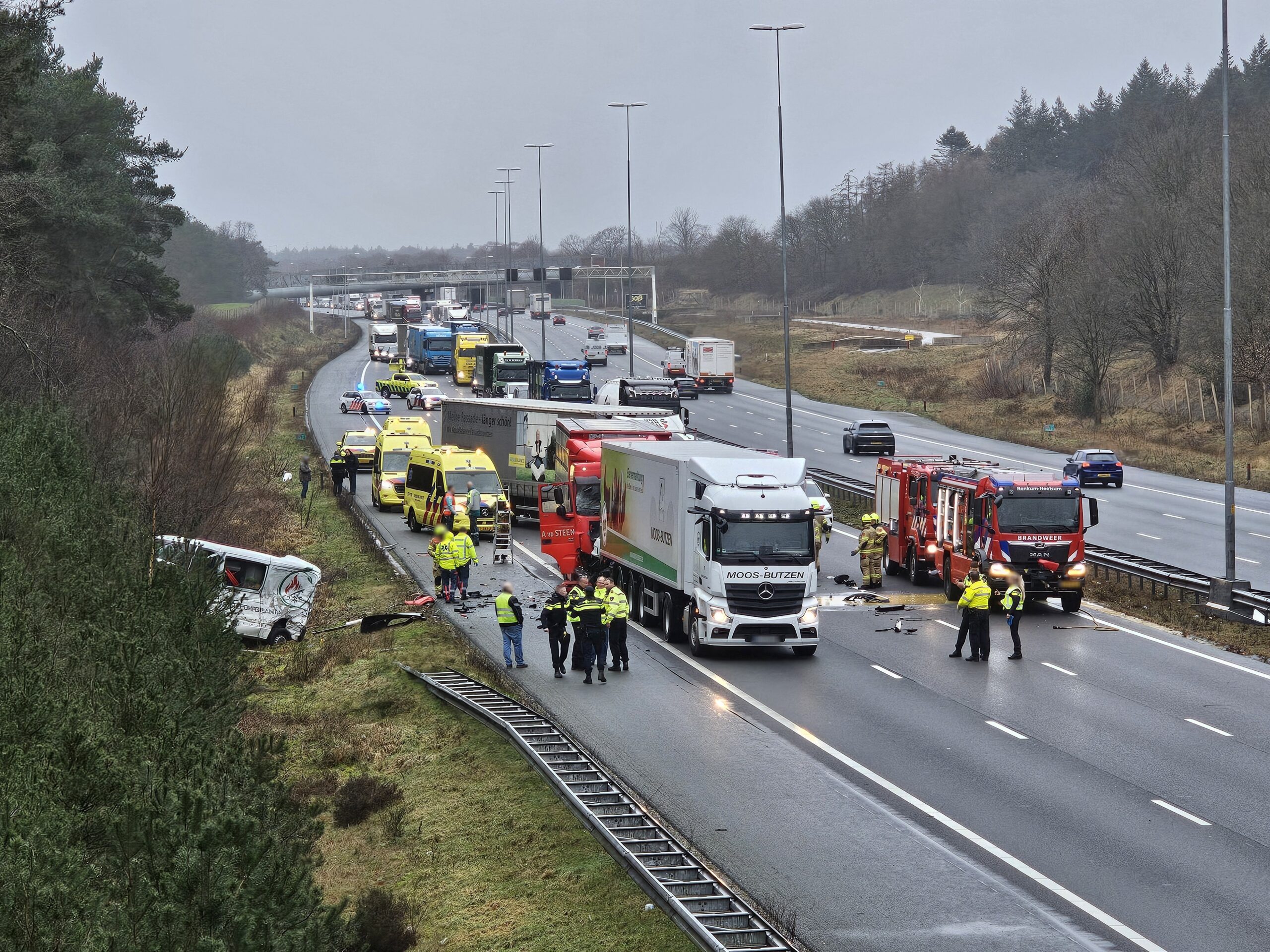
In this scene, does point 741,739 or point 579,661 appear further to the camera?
point 579,661

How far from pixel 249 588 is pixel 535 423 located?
17.9m

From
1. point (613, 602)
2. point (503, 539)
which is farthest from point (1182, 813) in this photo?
point (503, 539)

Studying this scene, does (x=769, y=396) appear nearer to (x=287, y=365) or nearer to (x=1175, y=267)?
(x=1175, y=267)

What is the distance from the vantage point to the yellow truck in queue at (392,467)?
152 ft

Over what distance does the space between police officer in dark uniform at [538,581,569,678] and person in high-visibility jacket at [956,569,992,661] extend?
20.9 feet

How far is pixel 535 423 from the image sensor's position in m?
44.8

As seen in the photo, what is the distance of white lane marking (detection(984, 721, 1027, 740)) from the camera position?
64.4 ft

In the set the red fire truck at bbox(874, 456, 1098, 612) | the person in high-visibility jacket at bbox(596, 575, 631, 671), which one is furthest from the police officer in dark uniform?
the red fire truck at bbox(874, 456, 1098, 612)

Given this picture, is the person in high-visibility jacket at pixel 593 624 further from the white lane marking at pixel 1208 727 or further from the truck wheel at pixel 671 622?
the white lane marking at pixel 1208 727

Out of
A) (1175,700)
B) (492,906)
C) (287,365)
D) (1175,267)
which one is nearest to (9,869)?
(492,906)

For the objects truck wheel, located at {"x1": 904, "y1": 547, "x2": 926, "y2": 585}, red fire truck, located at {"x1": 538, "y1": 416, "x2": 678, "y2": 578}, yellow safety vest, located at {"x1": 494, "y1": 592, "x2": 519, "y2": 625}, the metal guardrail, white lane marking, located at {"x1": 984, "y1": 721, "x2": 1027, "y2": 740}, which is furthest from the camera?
truck wheel, located at {"x1": 904, "y1": 547, "x2": 926, "y2": 585}

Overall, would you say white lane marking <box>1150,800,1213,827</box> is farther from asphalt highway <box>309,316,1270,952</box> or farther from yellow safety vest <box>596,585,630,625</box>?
yellow safety vest <box>596,585,630,625</box>

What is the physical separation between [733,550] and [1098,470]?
32.1 m

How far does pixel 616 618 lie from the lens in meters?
23.6
